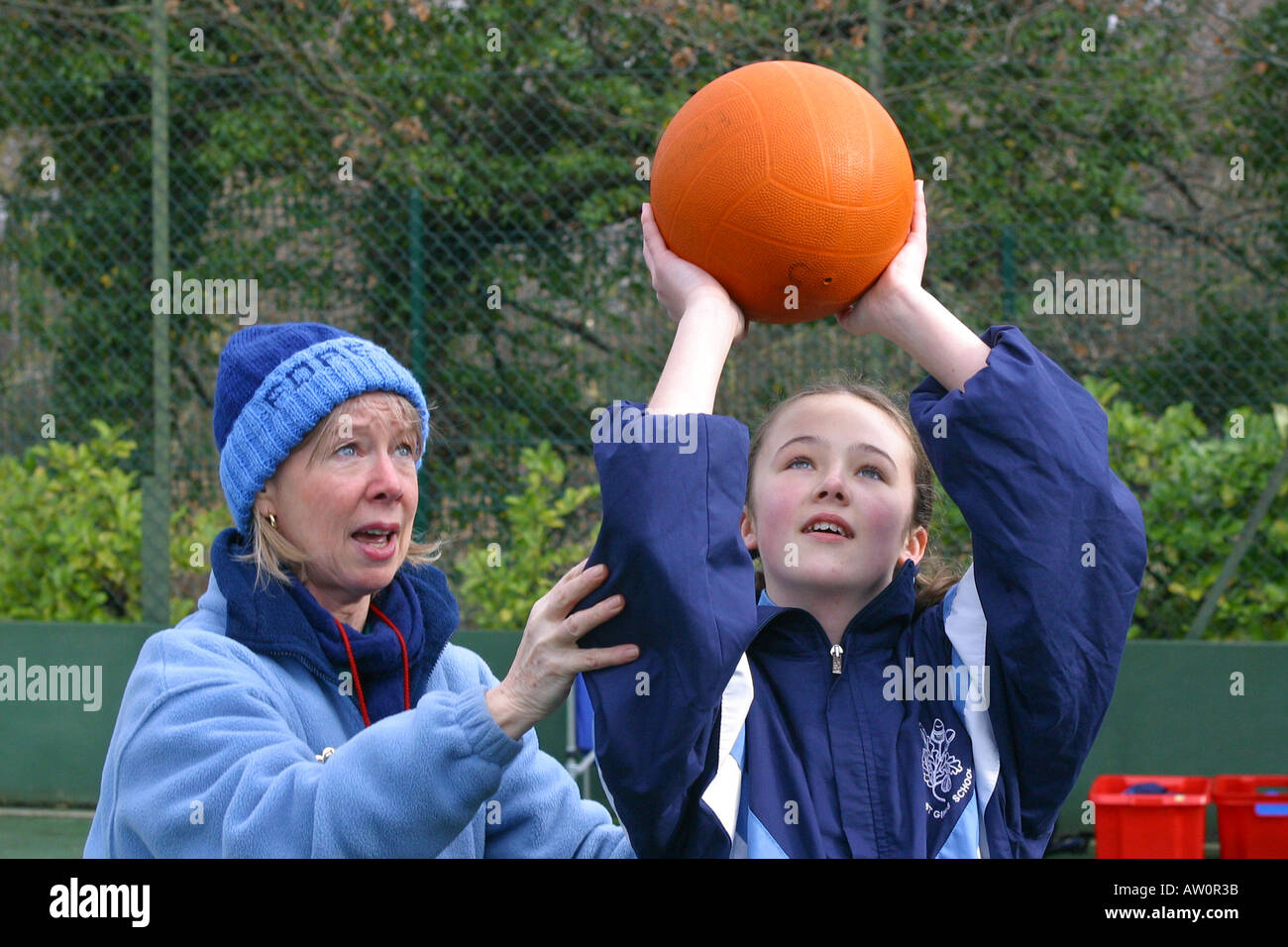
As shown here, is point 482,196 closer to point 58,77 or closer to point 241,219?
point 241,219

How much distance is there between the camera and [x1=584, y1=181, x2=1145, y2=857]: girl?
6.36 ft

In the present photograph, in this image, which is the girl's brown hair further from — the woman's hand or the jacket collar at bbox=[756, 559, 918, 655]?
the woman's hand

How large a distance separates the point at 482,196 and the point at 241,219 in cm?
119

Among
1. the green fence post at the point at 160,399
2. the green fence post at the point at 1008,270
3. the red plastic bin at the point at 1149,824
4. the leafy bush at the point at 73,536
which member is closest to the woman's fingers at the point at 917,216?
the red plastic bin at the point at 1149,824

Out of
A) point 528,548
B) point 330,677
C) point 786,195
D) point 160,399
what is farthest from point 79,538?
point 786,195

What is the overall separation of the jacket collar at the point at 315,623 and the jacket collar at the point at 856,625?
0.63m

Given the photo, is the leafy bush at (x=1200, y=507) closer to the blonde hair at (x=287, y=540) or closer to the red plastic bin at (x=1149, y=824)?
the red plastic bin at (x=1149, y=824)

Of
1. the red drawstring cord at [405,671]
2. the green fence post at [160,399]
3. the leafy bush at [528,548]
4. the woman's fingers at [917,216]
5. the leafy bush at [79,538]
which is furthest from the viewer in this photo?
the leafy bush at [79,538]

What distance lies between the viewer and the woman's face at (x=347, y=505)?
7.79ft

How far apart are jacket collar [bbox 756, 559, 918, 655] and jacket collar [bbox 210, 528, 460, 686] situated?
0.63 metres

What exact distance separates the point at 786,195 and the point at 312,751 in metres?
1.23

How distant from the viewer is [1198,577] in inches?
235

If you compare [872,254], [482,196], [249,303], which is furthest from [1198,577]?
[249,303]

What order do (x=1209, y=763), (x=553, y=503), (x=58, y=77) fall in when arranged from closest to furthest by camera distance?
(x=1209, y=763) < (x=553, y=503) < (x=58, y=77)
